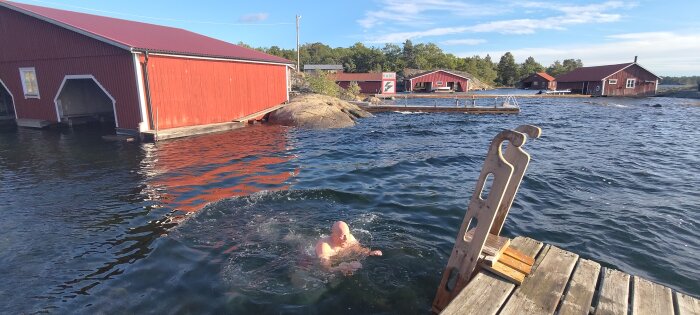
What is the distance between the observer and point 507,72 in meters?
96.4

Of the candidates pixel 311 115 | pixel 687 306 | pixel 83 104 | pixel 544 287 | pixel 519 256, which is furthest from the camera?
pixel 311 115

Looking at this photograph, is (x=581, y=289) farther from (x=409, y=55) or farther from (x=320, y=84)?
(x=409, y=55)

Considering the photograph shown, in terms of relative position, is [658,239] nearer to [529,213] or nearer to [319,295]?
[529,213]

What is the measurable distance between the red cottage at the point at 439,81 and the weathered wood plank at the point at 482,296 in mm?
62850

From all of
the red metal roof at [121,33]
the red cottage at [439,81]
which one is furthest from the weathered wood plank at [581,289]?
the red cottage at [439,81]

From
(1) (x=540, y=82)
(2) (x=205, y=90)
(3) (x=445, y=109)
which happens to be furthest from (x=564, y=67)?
(2) (x=205, y=90)

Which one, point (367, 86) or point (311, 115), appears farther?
point (367, 86)

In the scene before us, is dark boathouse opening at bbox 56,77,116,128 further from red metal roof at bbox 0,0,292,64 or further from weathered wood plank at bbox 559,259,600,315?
weathered wood plank at bbox 559,259,600,315

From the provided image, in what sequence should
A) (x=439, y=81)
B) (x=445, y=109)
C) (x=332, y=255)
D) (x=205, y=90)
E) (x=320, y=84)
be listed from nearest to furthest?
(x=332, y=255) → (x=205, y=90) → (x=445, y=109) → (x=320, y=84) → (x=439, y=81)

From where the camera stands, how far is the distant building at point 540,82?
70.1 m

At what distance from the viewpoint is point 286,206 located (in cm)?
785

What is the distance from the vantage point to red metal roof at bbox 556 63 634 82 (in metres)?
51.1

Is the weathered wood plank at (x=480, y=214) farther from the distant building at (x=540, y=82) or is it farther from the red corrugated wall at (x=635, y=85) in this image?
the distant building at (x=540, y=82)

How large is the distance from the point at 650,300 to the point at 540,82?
7981cm
